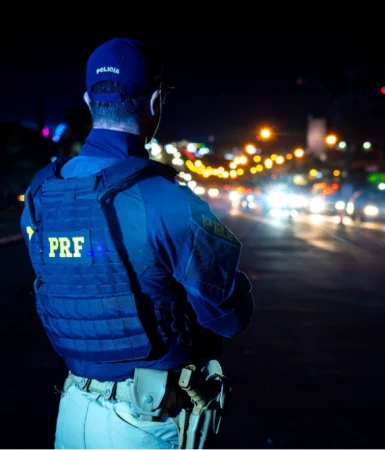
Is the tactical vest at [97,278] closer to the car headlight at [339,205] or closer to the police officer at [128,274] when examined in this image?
the police officer at [128,274]

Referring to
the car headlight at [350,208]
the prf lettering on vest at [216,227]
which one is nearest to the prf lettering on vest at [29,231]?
the prf lettering on vest at [216,227]

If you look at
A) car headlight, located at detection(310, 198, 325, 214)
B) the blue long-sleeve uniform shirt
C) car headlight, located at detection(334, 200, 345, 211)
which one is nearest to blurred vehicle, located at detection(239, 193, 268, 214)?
car headlight, located at detection(310, 198, 325, 214)

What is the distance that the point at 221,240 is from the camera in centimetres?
190

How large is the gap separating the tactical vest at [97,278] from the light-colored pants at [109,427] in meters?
0.15

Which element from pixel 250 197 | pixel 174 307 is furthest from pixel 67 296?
pixel 250 197

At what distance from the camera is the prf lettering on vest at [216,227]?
73.8 inches

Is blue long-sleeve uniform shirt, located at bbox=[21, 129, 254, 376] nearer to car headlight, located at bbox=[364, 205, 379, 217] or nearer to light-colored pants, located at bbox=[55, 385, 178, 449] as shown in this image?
light-colored pants, located at bbox=[55, 385, 178, 449]

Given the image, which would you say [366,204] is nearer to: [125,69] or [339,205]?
[339,205]

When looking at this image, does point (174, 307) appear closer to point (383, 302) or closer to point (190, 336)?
point (190, 336)

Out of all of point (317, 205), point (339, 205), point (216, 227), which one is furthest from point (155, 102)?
point (317, 205)

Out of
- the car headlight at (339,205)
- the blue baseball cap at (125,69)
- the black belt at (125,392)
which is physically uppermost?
the blue baseball cap at (125,69)

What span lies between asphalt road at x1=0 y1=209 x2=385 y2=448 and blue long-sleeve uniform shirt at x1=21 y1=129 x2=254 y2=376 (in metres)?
0.78

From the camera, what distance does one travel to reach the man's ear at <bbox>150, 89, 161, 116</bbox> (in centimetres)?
208

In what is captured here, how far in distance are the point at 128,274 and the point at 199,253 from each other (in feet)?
0.77
